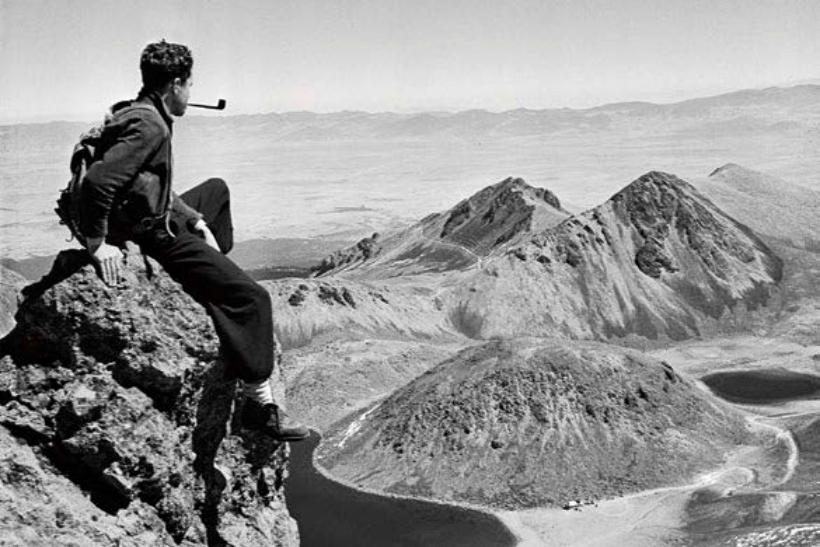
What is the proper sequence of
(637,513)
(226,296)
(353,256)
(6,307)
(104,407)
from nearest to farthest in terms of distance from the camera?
(104,407) < (226,296) < (637,513) < (6,307) < (353,256)

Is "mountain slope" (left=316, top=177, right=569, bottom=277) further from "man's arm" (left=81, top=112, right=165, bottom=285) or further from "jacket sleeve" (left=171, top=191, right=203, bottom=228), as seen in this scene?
"man's arm" (left=81, top=112, right=165, bottom=285)

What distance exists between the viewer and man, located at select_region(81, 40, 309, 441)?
5.55 metres

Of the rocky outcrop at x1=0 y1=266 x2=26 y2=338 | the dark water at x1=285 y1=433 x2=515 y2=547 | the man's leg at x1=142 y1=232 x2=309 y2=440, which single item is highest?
the man's leg at x1=142 y1=232 x2=309 y2=440

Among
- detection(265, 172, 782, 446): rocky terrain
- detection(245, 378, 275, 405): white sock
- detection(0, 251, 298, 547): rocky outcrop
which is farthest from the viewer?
detection(265, 172, 782, 446): rocky terrain

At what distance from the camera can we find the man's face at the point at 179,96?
6.00 metres

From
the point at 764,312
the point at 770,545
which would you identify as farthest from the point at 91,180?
the point at 764,312

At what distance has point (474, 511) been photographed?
43656mm

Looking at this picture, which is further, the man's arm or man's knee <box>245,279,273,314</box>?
man's knee <box>245,279,273,314</box>

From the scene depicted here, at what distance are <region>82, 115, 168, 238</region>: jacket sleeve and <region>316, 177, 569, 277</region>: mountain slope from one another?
292 ft

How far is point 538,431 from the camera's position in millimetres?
48062

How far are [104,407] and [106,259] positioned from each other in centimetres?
88

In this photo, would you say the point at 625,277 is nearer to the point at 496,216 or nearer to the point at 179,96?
the point at 496,216

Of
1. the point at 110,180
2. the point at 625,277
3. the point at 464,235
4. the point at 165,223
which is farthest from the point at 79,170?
the point at 464,235

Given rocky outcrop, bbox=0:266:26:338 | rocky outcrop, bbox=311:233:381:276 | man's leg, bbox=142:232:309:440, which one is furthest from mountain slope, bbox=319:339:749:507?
rocky outcrop, bbox=311:233:381:276
